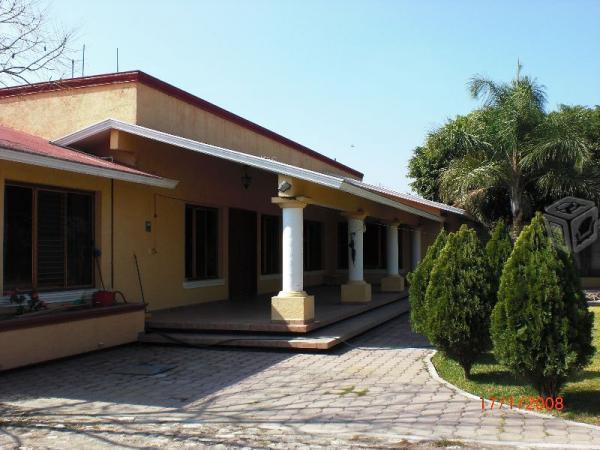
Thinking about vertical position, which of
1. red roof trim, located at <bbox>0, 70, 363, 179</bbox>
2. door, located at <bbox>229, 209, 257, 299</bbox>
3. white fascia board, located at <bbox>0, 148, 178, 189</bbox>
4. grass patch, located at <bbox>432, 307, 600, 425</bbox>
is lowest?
grass patch, located at <bbox>432, 307, 600, 425</bbox>

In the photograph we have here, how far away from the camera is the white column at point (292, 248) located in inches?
400

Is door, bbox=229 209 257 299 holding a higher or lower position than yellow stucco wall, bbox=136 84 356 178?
lower

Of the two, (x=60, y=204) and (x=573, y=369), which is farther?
(x=60, y=204)

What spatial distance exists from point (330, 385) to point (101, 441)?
2.84 meters

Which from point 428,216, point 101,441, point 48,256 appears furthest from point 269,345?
point 428,216

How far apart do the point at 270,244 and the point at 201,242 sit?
345 centimetres

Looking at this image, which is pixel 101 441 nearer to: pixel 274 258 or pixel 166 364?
pixel 166 364

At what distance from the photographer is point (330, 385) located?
7348 millimetres

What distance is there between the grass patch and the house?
2.75m

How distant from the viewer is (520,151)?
1852cm

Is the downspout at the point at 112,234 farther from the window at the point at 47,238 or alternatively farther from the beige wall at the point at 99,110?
the beige wall at the point at 99,110

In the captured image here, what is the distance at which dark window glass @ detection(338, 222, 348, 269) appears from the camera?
21.5 m
